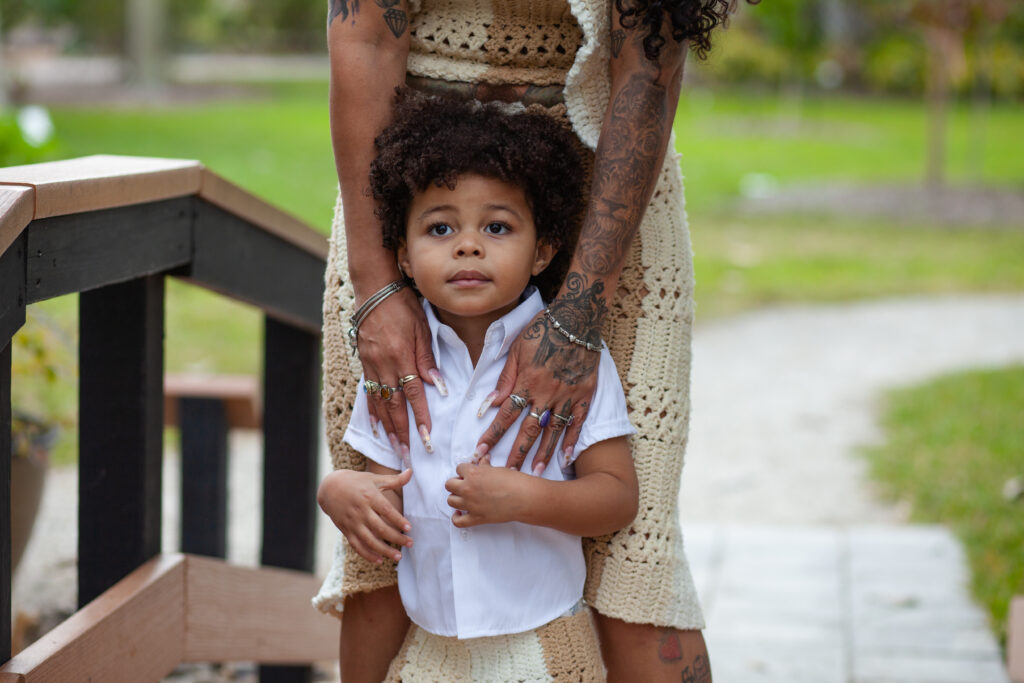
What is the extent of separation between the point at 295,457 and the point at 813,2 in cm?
2229

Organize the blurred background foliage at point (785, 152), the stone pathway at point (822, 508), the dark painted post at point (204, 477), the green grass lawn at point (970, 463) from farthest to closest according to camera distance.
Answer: the blurred background foliage at point (785, 152)
the green grass lawn at point (970, 463)
the dark painted post at point (204, 477)
the stone pathway at point (822, 508)

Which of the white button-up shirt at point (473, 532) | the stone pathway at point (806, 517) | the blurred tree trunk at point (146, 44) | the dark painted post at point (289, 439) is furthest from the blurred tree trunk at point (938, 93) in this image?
the blurred tree trunk at point (146, 44)

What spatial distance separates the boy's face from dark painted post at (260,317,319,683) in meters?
1.25

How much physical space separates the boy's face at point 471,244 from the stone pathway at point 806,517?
5.96 feet

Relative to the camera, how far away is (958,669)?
10.4 feet

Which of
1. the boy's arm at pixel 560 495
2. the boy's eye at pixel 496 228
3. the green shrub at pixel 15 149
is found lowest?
the boy's arm at pixel 560 495

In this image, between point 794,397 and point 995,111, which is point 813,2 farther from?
point 794,397

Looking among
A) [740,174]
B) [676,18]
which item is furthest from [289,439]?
[740,174]

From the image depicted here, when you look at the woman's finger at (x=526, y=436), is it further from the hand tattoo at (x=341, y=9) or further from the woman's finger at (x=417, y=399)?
the hand tattoo at (x=341, y=9)

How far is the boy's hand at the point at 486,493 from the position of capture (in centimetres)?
167

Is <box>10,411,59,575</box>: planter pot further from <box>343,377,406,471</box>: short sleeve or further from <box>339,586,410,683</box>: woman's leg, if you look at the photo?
<box>343,377,406,471</box>: short sleeve

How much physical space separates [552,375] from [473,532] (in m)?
0.25

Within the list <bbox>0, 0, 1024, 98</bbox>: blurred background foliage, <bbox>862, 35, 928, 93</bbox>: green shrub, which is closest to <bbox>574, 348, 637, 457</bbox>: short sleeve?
<bbox>0, 0, 1024, 98</bbox>: blurred background foliage

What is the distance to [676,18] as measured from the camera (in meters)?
1.76
